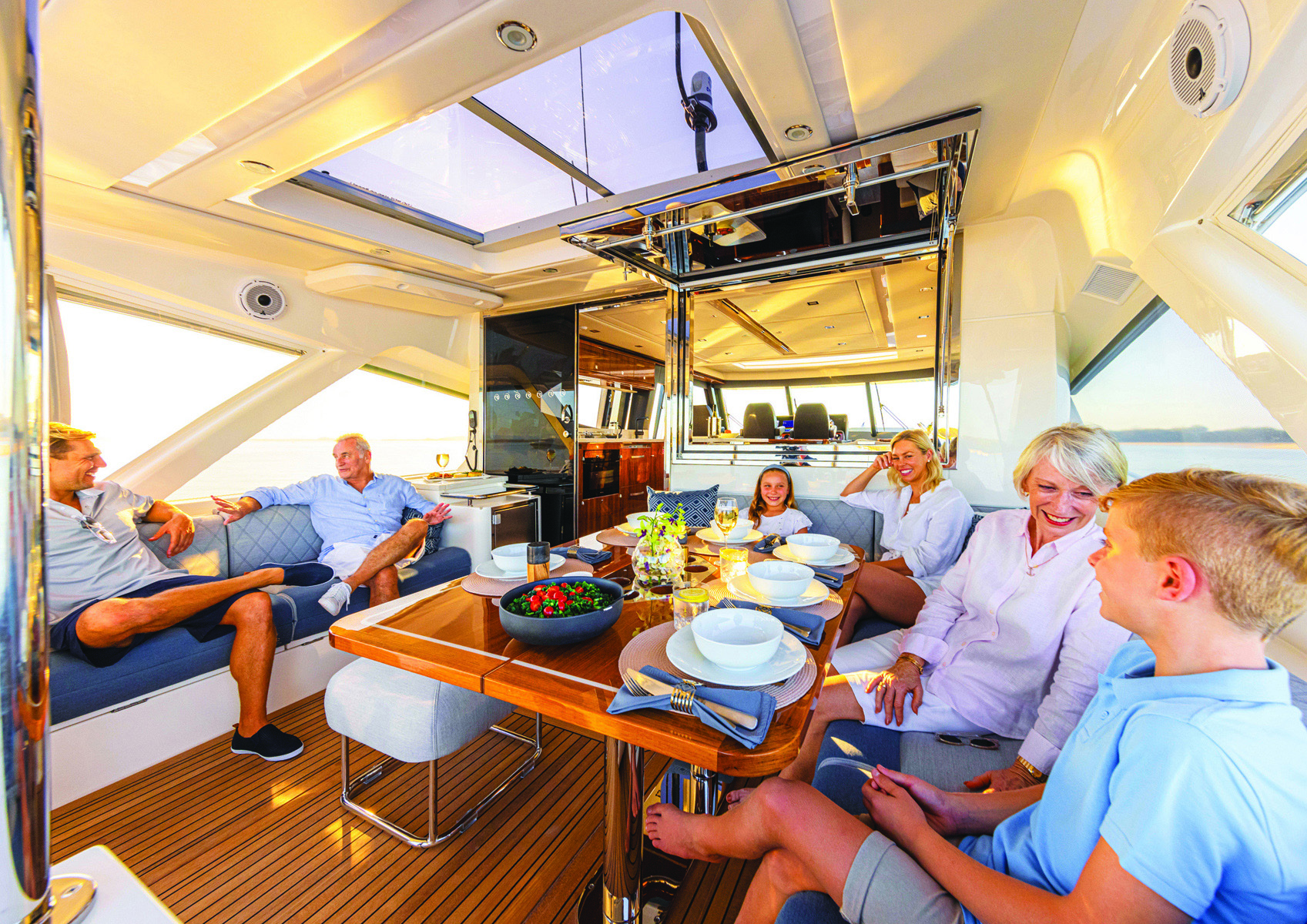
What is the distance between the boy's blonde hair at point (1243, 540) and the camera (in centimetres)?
61

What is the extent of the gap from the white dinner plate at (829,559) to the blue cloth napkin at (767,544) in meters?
0.03

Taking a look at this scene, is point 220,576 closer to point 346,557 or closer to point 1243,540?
point 346,557

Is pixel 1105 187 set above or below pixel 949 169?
below

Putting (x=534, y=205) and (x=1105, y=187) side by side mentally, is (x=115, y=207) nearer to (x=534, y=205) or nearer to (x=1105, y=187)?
(x=534, y=205)

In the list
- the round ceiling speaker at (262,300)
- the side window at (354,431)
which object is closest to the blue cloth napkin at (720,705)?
the side window at (354,431)

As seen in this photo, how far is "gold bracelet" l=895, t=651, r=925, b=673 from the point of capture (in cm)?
154

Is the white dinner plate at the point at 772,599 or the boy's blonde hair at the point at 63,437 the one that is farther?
the boy's blonde hair at the point at 63,437

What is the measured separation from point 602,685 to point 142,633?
2047mm

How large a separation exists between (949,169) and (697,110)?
104cm

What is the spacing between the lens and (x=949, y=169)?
214 cm

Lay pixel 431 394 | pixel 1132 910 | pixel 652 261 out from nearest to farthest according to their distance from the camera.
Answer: pixel 1132 910 < pixel 652 261 < pixel 431 394

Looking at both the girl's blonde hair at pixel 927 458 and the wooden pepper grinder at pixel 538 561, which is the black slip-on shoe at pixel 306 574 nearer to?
the wooden pepper grinder at pixel 538 561

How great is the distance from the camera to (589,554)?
1954 mm

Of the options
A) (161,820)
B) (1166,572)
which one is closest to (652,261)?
(1166,572)
